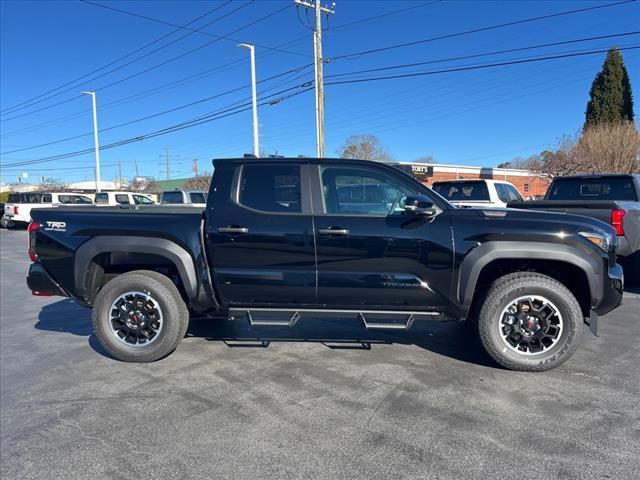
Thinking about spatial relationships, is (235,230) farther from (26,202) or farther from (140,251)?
(26,202)

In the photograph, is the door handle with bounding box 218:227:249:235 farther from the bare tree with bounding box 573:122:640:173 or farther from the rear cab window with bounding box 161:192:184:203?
the bare tree with bounding box 573:122:640:173

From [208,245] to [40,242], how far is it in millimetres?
1723

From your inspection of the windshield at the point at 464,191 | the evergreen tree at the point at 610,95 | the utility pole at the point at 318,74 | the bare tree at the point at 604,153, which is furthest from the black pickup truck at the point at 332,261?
the evergreen tree at the point at 610,95

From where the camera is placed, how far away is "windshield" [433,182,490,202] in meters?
11.8

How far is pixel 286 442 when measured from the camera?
3025 millimetres

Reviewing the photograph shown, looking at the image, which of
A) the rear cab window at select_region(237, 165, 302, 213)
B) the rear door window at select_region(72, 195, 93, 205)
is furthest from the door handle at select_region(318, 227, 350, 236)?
the rear door window at select_region(72, 195, 93, 205)

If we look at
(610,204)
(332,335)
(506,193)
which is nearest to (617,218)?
(610,204)

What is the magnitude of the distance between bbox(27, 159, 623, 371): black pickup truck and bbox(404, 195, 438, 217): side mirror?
0.01 metres

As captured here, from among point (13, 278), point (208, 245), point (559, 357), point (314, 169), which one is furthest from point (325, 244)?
point (13, 278)

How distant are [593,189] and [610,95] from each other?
2889cm

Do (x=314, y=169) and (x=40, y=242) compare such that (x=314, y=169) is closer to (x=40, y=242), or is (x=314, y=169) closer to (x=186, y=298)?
(x=186, y=298)

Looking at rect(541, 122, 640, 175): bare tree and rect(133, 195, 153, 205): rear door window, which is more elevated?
rect(541, 122, 640, 175): bare tree

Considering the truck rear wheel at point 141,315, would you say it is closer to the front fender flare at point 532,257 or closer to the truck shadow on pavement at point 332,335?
the truck shadow on pavement at point 332,335

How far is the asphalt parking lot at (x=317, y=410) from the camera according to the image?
278cm
